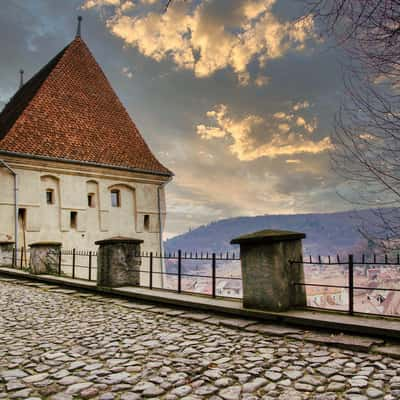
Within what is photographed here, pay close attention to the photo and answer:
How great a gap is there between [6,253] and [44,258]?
5.44 metres

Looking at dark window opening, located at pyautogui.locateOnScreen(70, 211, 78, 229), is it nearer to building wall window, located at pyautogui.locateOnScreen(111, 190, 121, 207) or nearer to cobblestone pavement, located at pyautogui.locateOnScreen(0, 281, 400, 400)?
building wall window, located at pyautogui.locateOnScreen(111, 190, 121, 207)

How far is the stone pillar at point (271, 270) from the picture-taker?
19.3 feet

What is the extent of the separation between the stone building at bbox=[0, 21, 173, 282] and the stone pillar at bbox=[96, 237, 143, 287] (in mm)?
11654

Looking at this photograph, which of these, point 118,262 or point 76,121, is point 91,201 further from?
point 118,262

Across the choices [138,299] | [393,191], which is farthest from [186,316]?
[393,191]

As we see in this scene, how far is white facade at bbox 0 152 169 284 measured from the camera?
19.5m

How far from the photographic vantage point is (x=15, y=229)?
19.2 m


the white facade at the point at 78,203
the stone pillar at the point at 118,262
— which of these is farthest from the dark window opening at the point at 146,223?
the stone pillar at the point at 118,262

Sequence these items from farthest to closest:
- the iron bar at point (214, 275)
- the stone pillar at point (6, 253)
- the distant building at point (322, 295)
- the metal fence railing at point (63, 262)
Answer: the stone pillar at point (6, 253) < the metal fence railing at point (63, 262) < the iron bar at point (214, 275) < the distant building at point (322, 295)

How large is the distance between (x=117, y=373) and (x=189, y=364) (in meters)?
0.73

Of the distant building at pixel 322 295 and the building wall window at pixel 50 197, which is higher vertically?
the building wall window at pixel 50 197

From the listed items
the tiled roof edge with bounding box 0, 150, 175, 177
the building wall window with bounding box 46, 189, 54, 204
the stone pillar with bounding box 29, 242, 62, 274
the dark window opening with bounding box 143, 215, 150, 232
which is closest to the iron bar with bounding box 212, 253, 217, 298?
the stone pillar with bounding box 29, 242, 62, 274

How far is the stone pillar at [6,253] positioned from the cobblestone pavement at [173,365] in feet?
38.4

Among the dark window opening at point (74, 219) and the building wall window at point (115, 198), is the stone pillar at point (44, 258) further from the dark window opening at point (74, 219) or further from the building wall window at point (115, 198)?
the building wall window at point (115, 198)
